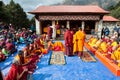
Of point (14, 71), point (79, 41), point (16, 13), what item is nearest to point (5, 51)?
point (79, 41)

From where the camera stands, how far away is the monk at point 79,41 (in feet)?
39.9

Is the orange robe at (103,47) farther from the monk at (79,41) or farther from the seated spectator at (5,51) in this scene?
the seated spectator at (5,51)

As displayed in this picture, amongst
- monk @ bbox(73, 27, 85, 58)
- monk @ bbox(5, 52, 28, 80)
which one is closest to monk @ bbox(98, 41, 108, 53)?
monk @ bbox(73, 27, 85, 58)

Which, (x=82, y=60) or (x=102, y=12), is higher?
Result: (x=102, y=12)

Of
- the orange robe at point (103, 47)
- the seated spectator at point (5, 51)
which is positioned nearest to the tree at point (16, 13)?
the seated spectator at point (5, 51)

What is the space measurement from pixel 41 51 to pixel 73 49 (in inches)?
72.1

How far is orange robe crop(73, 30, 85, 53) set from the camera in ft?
39.9

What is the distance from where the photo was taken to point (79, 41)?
40.2ft

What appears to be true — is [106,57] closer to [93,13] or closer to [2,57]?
[2,57]

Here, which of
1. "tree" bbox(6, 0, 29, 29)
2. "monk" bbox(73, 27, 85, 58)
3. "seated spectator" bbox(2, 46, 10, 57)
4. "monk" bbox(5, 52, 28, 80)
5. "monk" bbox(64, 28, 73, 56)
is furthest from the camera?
"tree" bbox(6, 0, 29, 29)

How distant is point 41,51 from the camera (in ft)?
42.9

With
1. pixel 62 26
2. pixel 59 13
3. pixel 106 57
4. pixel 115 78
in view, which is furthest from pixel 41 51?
pixel 62 26

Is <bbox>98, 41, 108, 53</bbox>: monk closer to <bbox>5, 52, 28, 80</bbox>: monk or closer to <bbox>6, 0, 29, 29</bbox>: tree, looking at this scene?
<bbox>5, 52, 28, 80</bbox>: monk

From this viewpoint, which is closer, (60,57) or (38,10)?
(60,57)
